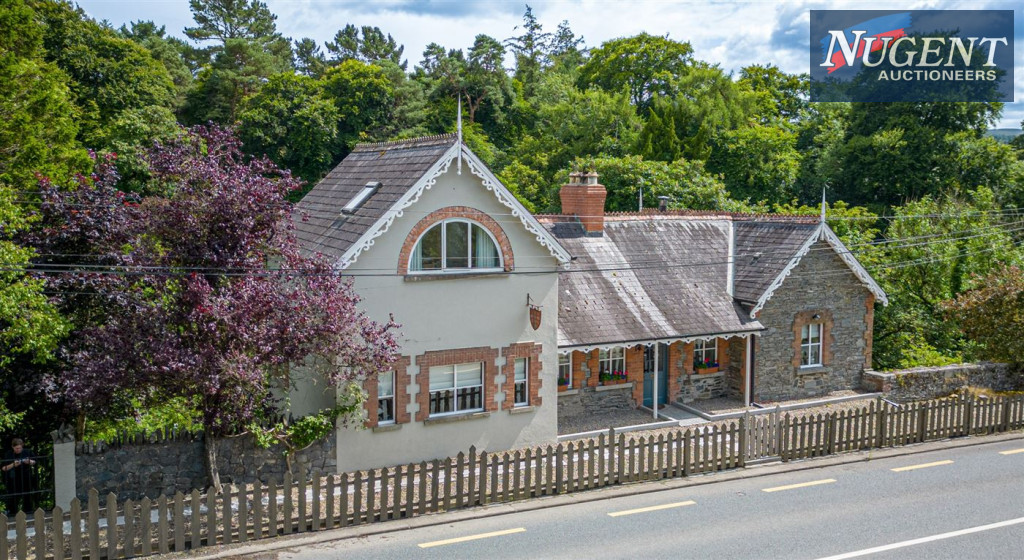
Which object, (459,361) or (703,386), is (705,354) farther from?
(459,361)

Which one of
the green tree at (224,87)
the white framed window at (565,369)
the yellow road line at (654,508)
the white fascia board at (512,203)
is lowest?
the yellow road line at (654,508)

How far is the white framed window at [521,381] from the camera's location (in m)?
20.3

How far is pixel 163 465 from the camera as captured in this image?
1573cm

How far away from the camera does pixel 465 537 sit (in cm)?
1430

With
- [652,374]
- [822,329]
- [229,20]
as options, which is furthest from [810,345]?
[229,20]

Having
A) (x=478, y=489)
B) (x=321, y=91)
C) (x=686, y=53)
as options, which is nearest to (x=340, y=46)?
(x=321, y=91)

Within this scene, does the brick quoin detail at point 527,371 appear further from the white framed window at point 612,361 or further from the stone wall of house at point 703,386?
the stone wall of house at point 703,386

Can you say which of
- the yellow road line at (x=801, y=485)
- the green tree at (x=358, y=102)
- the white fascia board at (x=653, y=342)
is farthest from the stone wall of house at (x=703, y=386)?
the green tree at (x=358, y=102)

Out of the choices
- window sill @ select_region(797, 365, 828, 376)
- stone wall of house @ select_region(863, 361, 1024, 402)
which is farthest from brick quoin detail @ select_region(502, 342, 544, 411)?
stone wall of house @ select_region(863, 361, 1024, 402)

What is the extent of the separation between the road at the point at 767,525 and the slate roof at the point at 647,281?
6.18m

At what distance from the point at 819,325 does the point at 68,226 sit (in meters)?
21.2

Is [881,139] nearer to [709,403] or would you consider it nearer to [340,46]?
[709,403]

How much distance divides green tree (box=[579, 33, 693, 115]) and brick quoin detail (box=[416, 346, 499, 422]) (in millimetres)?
47142

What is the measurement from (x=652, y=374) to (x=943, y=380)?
9.54m
